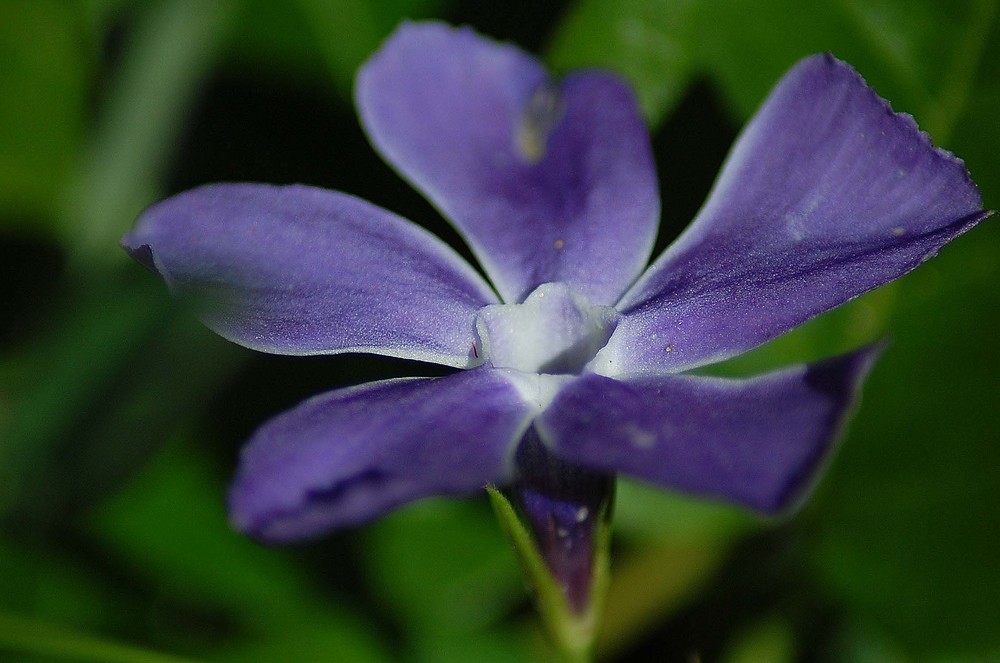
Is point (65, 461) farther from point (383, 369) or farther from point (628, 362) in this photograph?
point (628, 362)

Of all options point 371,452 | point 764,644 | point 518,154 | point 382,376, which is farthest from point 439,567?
point 371,452

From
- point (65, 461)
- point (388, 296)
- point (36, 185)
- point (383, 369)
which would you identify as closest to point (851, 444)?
point (383, 369)

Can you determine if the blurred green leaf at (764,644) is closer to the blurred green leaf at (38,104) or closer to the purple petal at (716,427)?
the purple petal at (716,427)

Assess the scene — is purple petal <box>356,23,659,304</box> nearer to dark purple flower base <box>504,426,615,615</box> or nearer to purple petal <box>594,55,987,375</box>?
purple petal <box>594,55,987,375</box>

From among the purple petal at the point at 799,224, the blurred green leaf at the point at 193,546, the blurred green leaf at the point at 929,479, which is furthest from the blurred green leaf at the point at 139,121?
the blurred green leaf at the point at 929,479

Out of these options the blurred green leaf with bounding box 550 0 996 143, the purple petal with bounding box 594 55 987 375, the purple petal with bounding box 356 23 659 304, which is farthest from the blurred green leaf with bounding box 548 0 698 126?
the purple petal with bounding box 594 55 987 375

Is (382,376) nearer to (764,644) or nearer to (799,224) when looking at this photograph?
(764,644)
